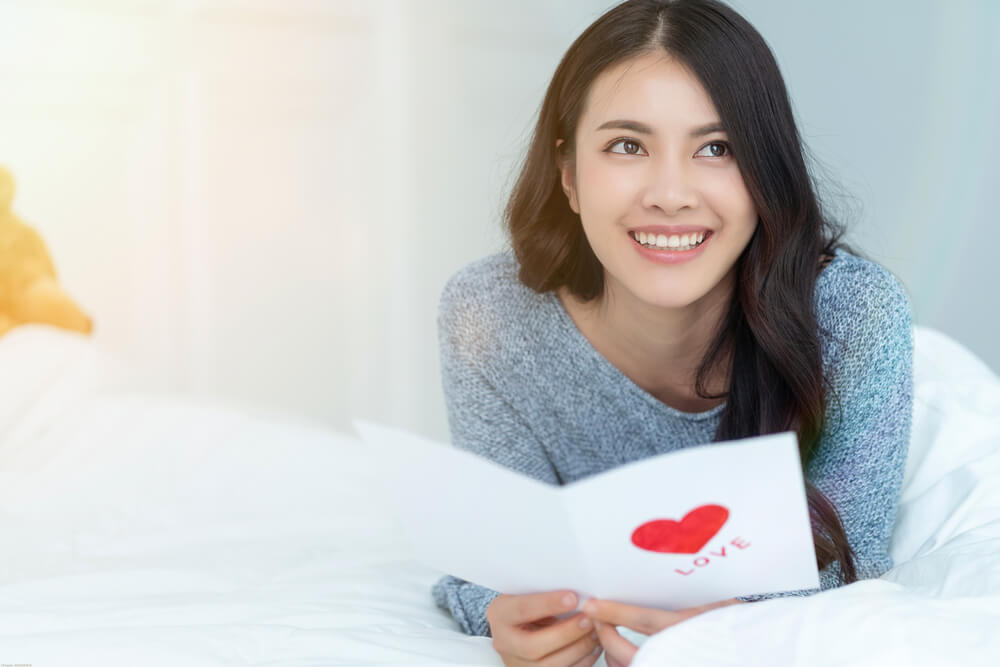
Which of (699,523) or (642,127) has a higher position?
(642,127)

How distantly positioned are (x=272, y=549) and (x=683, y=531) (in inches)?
30.9

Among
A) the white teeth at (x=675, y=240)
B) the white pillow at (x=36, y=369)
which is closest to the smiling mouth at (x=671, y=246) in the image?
the white teeth at (x=675, y=240)

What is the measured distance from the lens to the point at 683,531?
73 centimetres

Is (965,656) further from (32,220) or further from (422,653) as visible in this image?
(32,220)

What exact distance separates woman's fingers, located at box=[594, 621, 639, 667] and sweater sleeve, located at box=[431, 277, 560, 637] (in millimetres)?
402

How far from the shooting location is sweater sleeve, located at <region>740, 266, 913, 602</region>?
3.39 feet


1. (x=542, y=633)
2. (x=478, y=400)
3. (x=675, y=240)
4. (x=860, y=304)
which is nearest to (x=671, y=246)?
(x=675, y=240)

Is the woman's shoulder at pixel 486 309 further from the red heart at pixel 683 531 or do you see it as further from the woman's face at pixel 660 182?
the red heart at pixel 683 531

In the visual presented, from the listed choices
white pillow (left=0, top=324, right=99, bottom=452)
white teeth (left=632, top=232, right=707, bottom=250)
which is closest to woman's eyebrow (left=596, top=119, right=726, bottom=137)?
white teeth (left=632, top=232, right=707, bottom=250)

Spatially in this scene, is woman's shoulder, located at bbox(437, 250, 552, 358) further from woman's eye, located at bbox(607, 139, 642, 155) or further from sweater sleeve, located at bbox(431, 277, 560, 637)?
woman's eye, located at bbox(607, 139, 642, 155)

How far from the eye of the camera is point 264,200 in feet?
8.85

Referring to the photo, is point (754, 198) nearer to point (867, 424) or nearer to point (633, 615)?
point (867, 424)

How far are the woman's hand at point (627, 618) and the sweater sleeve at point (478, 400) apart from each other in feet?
1.36

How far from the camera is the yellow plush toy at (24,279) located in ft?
7.53
